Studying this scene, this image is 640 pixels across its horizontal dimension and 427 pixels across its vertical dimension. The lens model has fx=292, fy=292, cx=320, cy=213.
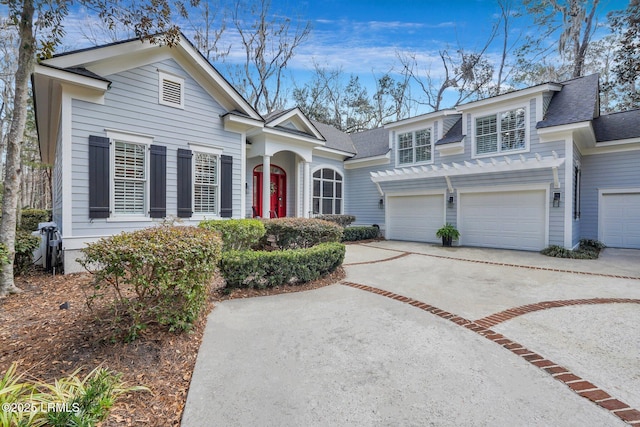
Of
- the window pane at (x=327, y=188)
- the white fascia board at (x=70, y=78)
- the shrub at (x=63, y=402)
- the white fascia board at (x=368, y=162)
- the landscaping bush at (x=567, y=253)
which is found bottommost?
the shrub at (x=63, y=402)

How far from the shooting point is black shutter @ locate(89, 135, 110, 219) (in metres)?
6.40

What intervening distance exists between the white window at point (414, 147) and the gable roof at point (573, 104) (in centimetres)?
409

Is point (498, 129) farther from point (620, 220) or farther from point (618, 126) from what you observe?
point (620, 220)

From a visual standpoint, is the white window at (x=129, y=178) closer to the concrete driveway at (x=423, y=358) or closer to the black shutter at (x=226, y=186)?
the black shutter at (x=226, y=186)

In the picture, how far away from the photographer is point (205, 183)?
838 centimetres

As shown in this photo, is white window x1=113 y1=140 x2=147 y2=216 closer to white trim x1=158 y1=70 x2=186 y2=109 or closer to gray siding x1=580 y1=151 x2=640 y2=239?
white trim x1=158 y1=70 x2=186 y2=109

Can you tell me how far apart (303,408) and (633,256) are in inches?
473

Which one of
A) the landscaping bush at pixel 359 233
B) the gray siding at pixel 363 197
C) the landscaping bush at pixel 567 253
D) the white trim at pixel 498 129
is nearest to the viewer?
the landscaping bush at pixel 567 253

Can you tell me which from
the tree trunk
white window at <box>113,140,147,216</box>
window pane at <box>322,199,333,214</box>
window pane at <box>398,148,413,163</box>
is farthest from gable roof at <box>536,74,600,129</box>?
the tree trunk

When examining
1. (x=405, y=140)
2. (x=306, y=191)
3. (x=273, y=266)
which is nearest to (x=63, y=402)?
(x=273, y=266)

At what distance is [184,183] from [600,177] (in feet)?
48.0

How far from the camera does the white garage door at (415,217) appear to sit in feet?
40.6

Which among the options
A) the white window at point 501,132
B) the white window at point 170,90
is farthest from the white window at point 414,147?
the white window at point 170,90

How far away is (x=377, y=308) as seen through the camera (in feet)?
14.2
